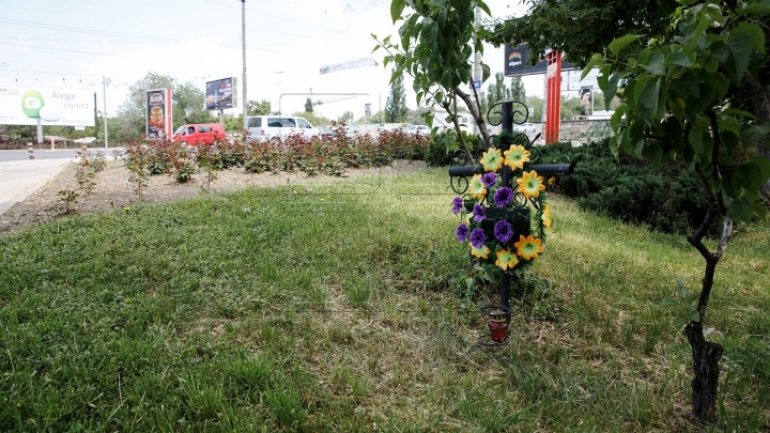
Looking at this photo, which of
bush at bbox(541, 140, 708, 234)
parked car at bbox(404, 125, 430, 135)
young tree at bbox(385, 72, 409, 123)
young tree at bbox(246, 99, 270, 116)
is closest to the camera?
bush at bbox(541, 140, 708, 234)

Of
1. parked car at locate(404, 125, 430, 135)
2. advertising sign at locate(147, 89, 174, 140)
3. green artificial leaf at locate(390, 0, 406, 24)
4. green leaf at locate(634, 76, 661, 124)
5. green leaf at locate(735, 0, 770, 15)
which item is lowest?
green leaf at locate(634, 76, 661, 124)

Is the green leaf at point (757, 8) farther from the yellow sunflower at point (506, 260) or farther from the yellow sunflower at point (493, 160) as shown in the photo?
the yellow sunflower at point (506, 260)

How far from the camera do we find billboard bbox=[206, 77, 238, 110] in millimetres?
43562

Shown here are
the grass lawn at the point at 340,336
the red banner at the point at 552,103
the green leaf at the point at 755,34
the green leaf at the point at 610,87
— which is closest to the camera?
the green leaf at the point at 755,34

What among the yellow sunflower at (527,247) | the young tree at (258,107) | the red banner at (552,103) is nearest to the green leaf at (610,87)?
the yellow sunflower at (527,247)

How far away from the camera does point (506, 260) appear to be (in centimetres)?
244

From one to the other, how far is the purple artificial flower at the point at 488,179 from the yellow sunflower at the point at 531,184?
138mm

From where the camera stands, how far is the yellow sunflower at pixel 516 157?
7.77 feet

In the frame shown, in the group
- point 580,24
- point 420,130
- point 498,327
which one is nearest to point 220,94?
point 420,130

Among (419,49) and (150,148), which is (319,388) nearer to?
(419,49)

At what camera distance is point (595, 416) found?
1.87 m

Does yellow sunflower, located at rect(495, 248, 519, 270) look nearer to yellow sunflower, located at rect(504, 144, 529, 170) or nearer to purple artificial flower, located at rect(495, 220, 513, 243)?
purple artificial flower, located at rect(495, 220, 513, 243)

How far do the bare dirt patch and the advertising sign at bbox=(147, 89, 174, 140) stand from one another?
1752cm

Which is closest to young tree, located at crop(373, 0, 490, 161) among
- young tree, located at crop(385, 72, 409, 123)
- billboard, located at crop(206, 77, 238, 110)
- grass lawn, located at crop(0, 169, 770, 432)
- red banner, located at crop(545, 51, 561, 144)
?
grass lawn, located at crop(0, 169, 770, 432)
